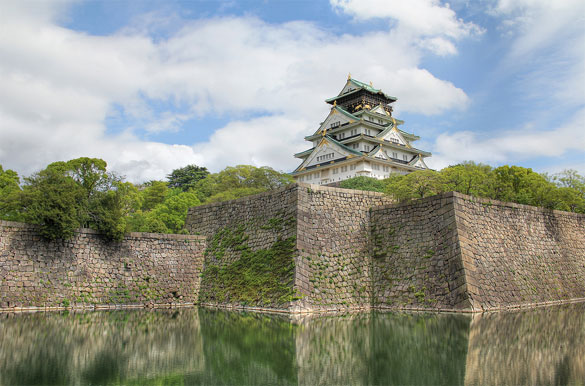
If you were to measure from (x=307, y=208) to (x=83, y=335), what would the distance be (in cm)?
821

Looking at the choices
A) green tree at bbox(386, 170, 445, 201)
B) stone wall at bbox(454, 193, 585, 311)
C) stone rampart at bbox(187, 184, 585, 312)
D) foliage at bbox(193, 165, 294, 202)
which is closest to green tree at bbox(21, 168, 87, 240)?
stone rampart at bbox(187, 184, 585, 312)

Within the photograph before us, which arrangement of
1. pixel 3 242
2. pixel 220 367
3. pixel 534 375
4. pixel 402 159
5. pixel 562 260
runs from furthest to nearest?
pixel 402 159, pixel 562 260, pixel 3 242, pixel 220 367, pixel 534 375

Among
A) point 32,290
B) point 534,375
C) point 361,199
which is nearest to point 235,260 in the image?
point 361,199

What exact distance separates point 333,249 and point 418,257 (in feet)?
9.26

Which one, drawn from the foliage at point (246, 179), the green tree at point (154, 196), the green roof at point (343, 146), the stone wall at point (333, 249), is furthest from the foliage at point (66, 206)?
the green roof at point (343, 146)

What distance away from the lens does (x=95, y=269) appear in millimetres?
17453

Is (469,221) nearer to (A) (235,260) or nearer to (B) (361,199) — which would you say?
(B) (361,199)

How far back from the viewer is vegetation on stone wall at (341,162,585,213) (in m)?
19.0

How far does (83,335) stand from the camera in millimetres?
10773

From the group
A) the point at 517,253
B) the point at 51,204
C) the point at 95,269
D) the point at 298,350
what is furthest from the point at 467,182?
the point at 51,204

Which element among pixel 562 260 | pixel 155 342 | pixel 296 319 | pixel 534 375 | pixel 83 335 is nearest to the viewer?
pixel 534 375

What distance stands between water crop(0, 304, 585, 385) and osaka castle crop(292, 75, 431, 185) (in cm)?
3691

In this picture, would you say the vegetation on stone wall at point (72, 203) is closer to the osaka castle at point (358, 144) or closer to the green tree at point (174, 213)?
the green tree at point (174, 213)

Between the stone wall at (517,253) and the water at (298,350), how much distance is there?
1.83 m
